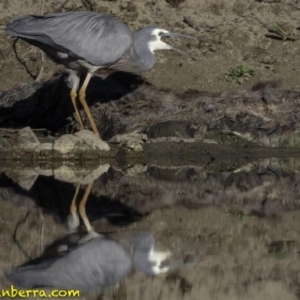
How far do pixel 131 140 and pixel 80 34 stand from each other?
150cm

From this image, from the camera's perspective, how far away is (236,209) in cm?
956

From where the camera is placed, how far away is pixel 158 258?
7480mm

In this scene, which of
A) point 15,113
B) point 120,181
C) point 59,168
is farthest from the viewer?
point 15,113

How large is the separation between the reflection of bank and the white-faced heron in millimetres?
5026

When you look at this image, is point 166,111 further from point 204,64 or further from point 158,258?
point 158,258

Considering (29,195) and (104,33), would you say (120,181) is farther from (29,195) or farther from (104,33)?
(104,33)

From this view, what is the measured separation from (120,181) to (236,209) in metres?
2.00

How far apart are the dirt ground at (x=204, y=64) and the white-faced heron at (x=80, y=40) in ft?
8.37

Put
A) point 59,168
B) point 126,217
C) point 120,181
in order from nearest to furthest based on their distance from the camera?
point 126,217 < point 120,181 < point 59,168

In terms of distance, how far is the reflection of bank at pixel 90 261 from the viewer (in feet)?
22.7

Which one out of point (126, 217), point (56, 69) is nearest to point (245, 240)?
point (126, 217)

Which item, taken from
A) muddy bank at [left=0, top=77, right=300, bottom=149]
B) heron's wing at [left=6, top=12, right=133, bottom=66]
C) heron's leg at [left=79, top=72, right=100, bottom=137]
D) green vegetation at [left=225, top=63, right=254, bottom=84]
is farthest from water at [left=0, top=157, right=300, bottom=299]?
green vegetation at [left=225, top=63, right=254, bottom=84]

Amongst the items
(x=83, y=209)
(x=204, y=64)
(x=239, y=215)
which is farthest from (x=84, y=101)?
(x=239, y=215)


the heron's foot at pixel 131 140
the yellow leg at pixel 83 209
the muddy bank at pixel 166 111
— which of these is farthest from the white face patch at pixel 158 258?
the muddy bank at pixel 166 111
